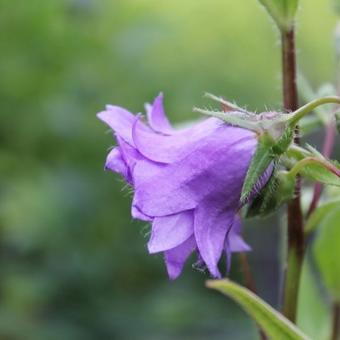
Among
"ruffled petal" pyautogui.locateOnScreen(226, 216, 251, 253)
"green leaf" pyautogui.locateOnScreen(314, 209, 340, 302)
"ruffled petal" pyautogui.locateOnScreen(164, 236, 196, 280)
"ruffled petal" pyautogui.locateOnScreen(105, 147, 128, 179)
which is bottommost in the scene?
"green leaf" pyautogui.locateOnScreen(314, 209, 340, 302)

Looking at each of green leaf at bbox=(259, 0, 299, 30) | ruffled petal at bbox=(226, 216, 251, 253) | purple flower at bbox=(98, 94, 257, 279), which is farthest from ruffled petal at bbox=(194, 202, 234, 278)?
green leaf at bbox=(259, 0, 299, 30)

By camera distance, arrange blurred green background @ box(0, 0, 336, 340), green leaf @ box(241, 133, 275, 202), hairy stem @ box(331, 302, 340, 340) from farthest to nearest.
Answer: blurred green background @ box(0, 0, 336, 340) < hairy stem @ box(331, 302, 340, 340) < green leaf @ box(241, 133, 275, 202)

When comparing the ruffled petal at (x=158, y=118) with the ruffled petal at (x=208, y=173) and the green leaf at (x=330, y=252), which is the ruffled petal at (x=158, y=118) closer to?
the ruffled petal at (x=208, y=173)

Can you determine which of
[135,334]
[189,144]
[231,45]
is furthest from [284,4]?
[231,45]

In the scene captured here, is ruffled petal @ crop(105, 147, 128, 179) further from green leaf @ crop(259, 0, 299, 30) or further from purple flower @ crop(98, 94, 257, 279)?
green leaf @ crop(259, 0, 299, 30)

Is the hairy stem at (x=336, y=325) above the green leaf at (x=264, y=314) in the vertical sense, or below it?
below

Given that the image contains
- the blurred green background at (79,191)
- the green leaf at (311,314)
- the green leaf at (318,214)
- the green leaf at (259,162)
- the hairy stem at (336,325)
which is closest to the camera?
the green leaf at (259,162)

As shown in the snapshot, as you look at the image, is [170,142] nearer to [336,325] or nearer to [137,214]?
[137,214]

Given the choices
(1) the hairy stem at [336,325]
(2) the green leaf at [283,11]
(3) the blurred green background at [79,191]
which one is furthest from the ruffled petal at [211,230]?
(3) the blurred green background at [79,191]
